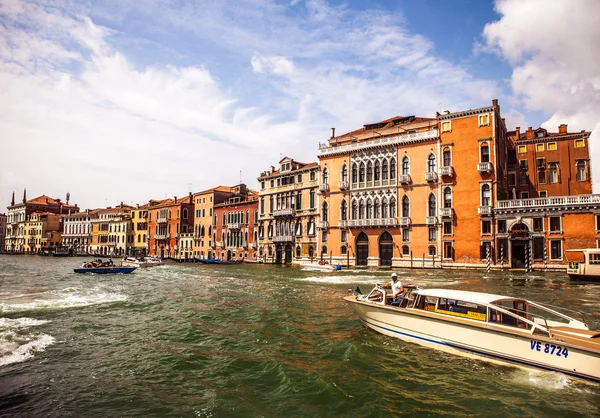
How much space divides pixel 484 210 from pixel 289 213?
19.6 metres

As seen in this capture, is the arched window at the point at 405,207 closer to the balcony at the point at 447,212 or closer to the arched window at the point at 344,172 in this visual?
the balcony at the point at 447,212

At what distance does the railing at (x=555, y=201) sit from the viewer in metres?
29.2

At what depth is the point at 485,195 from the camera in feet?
108

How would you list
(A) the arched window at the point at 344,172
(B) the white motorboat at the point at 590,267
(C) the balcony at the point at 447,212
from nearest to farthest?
1. (B) the white motorboat at the point at 590,267
2. (C) the balcony at the point at 447,212
3. (A) the arched window at the point at 344,172

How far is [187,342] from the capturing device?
963 centimetres

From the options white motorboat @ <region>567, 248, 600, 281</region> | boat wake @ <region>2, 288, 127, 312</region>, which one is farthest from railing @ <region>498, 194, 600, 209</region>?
Answer: boat wake @ <region>2, 288, 127, 312</region>

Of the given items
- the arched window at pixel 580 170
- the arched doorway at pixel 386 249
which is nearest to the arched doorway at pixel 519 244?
the arched window at pixel 580 170

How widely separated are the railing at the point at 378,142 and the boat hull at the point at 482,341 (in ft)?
93.0

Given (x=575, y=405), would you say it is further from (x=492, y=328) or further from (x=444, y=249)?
(x=444, y=249)

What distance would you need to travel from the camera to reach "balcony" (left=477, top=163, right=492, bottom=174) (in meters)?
32.4

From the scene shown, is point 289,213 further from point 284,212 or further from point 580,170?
point 580,170

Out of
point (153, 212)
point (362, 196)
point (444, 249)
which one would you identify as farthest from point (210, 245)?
point (444, 249)

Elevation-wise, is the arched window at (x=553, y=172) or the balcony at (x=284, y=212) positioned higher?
the arched window at (x=553, y=172)

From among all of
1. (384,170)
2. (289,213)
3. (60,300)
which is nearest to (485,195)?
(384,170)
